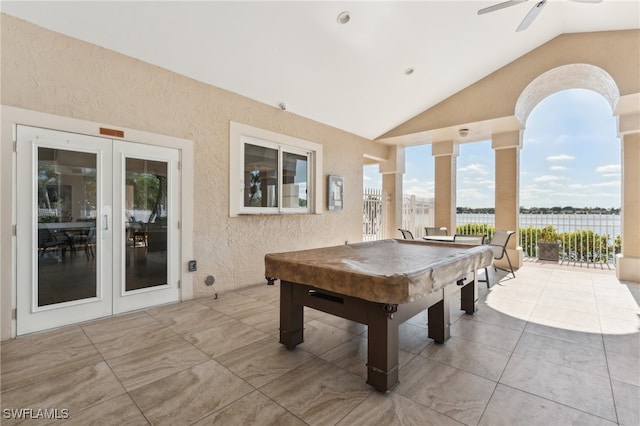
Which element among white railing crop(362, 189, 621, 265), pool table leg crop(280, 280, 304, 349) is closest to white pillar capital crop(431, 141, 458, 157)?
white railing crop(362, 189, 621, 265)

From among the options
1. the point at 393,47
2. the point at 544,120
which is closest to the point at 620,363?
the point at 393,47

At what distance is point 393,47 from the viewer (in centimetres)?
461

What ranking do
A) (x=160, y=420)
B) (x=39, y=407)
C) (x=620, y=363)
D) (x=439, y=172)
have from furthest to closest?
(x=439, y=172) → (x=620, y=363) → (x=39, y=407) → (x=160, y=420)

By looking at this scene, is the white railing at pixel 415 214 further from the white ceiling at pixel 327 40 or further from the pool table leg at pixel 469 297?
the pool table leg at pixel 469 297

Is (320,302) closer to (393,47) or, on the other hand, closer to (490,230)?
(393,47)

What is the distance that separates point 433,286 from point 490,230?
7.69 meters

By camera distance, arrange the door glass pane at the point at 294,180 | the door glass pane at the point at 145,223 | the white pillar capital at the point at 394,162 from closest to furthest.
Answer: the door glass pane at the point at 145,223, the door glass pane at the point at 294,180, the white pillar capital at the point at 394,162

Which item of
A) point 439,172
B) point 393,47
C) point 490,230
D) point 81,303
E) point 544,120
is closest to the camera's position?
point 81,303

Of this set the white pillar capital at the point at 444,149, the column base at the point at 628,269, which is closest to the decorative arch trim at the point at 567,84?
the white pillar capital at the point at 444,149

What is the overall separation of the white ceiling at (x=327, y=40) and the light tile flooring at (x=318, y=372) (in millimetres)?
3273

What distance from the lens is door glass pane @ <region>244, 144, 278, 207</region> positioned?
16.0 ft

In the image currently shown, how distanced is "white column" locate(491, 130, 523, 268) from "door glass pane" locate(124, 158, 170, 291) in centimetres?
676

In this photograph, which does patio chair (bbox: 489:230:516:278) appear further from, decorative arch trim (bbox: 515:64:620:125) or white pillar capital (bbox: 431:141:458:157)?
white pillar capital (bbox: 431:141:458:157)

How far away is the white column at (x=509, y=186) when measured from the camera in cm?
643
